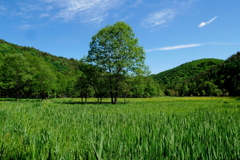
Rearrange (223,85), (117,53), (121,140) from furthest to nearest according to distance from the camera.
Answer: (223,85) → (117,53) → (121,140)

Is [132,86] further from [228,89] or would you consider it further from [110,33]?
[228,89]

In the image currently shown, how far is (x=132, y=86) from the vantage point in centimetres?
2623

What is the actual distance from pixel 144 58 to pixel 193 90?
402 ft

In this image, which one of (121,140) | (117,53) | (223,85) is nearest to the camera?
(121,140)

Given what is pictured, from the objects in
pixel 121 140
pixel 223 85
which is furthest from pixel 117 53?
pixel 223 85

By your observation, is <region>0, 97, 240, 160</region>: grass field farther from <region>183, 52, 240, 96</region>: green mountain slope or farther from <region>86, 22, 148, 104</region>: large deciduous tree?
<region>183, 52, 240, 96</region>: green mountain slope

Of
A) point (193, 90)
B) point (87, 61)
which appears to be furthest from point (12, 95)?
point (193, 90)

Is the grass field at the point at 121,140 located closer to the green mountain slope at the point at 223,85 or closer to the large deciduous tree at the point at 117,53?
the large deciduous tree at the point at 117,53

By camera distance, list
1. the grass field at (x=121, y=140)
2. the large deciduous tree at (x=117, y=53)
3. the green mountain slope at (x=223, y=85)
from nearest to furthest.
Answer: the grass field at (x=121, y=140)
the large deciduous tree at (x=117, y=53)
the green mountain slope at (x=223, y=85)

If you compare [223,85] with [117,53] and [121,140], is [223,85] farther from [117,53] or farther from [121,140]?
[121,140]

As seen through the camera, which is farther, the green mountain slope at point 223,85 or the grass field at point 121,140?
the green mountain slope at point 223,85

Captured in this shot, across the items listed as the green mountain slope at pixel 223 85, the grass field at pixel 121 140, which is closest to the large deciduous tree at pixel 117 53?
the grass field at pixel 121 140

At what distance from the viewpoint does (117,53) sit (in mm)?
24438

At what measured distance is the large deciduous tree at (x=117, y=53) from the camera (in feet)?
78.9
